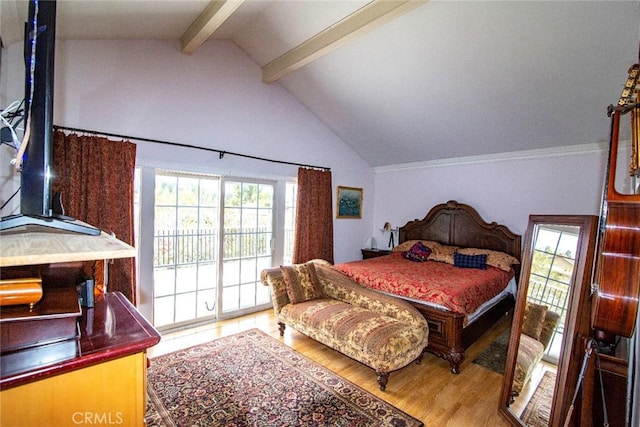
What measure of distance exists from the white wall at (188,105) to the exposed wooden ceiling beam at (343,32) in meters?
0.55

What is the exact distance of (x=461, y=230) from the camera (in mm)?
4520

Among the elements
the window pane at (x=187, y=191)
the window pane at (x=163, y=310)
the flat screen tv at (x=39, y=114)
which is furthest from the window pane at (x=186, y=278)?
the flat screen tv at (x=39, y=114)

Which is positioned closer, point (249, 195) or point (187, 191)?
point (187, 191)

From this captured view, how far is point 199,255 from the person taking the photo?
3584 mm

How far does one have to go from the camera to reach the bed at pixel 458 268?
2654 mm

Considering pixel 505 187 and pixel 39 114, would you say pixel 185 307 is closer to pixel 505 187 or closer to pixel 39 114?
pixel 39 114

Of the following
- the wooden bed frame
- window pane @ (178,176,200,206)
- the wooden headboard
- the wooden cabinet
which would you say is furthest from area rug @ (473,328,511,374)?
window pane @ (178,176,200,206)

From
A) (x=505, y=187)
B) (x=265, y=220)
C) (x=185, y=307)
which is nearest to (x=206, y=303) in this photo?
(x=185, y=307)

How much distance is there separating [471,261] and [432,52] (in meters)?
2.59

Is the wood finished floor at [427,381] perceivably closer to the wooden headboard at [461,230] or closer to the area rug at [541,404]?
the area rug at [541,404]

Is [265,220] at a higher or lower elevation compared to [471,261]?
higher

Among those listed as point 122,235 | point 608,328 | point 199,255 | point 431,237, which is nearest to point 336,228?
point 431,237

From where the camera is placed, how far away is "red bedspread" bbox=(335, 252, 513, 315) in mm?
2734

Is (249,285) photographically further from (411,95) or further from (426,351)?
(411,95)
